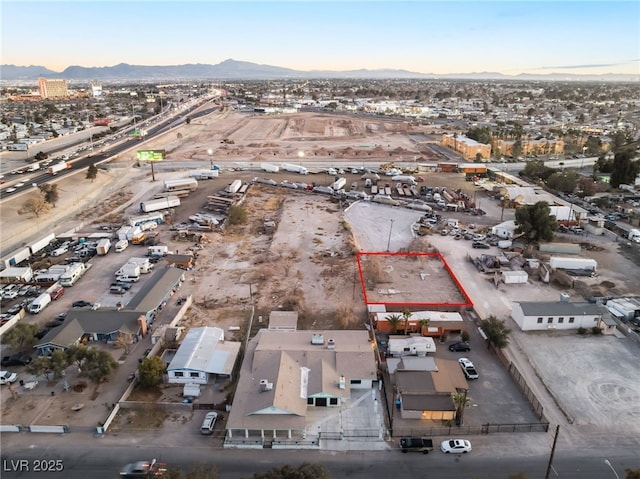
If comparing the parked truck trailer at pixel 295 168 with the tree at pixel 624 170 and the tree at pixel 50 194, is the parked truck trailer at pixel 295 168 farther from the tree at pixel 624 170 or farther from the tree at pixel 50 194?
the tree at pixel 624 170

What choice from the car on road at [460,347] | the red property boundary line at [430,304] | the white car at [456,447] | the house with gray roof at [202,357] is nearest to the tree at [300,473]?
the white car at [456,447]

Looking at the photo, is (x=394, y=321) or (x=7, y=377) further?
(x=394, y=321)

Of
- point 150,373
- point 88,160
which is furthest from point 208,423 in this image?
point 88,160

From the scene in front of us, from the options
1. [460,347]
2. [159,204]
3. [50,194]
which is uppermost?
[50,194]

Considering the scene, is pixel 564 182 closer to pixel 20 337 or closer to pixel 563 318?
pixel 563 318

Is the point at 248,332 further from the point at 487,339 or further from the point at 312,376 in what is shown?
the point at 487,339
